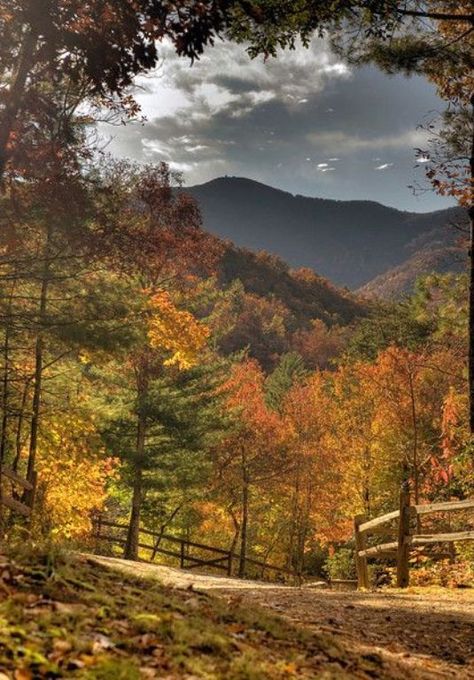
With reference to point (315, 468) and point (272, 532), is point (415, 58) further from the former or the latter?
point (272, 532)

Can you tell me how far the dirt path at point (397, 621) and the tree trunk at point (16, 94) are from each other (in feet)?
22.0

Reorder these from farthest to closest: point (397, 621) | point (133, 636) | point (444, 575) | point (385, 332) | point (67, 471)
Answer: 1. point (385, 332)
2. point (444, 575)
3. point (67, 471)
4. point (397, 621)
5. point (133, 636)

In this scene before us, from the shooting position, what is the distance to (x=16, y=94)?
30.0 feet

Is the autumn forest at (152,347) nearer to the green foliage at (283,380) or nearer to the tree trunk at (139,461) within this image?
the tree trunk at (139,461)

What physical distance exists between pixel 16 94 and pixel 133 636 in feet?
28.3

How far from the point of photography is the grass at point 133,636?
10.2ft

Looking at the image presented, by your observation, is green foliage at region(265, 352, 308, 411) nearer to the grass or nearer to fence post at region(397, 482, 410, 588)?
fence post at region(397, 482, 410, 588)

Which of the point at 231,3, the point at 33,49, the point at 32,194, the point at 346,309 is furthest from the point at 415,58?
the point at 346,309

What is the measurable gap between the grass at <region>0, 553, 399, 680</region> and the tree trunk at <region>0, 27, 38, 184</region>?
691 centimetres

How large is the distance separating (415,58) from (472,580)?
10865mm

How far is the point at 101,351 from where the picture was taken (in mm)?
11438

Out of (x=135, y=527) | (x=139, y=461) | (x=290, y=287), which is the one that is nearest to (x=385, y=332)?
(x=139, y=461)

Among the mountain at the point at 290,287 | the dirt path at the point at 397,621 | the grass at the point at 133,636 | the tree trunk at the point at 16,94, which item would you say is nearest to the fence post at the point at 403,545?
the dirt path at the point at 397,621

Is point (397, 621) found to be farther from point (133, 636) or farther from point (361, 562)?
point (361, 562)
